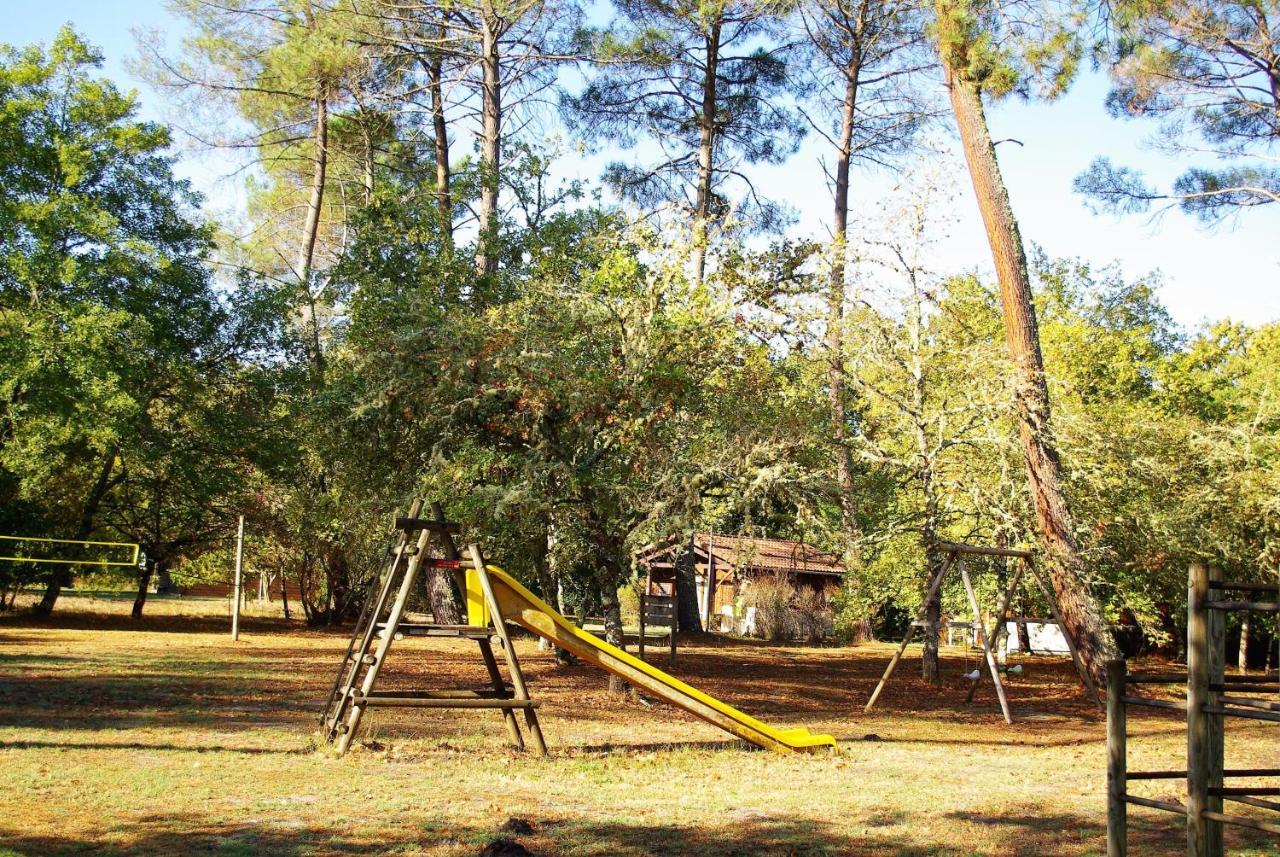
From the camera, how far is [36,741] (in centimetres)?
802

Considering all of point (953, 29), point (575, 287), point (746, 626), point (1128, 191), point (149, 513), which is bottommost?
point (746, 626)

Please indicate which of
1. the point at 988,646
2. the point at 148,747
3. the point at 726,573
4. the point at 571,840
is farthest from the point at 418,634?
the point at 726,573

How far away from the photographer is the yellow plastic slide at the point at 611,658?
8.86m

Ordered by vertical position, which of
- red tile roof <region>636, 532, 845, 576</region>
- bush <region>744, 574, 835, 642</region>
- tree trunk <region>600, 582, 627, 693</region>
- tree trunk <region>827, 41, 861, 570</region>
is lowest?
bush <region>744, 574, 835, 642</region>

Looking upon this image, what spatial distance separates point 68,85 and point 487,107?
9795 millimetres

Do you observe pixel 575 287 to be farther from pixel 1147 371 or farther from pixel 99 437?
pixel 1147 371

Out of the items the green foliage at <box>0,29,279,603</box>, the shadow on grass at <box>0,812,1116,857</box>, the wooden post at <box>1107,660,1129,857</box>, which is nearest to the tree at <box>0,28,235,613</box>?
the green foliage at <box>0,29,279,603</box>

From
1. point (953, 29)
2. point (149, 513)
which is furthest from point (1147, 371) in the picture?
point (149, 513)

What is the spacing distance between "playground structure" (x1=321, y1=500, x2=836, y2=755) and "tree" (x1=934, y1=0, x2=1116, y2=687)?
7.29m

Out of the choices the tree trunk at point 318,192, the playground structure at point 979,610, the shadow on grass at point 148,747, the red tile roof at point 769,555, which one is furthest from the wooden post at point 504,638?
the tree trunk at point 318,192

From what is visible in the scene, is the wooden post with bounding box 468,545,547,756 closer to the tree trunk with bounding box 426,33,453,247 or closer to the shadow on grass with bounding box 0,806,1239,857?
the shadow on grass with bounding box 0,806,1239,857

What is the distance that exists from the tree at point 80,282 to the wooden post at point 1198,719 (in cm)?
1938

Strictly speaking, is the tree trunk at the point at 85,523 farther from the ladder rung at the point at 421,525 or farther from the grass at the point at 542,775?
the ladder rung at the point at 421,525

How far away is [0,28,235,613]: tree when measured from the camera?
20.3 m
